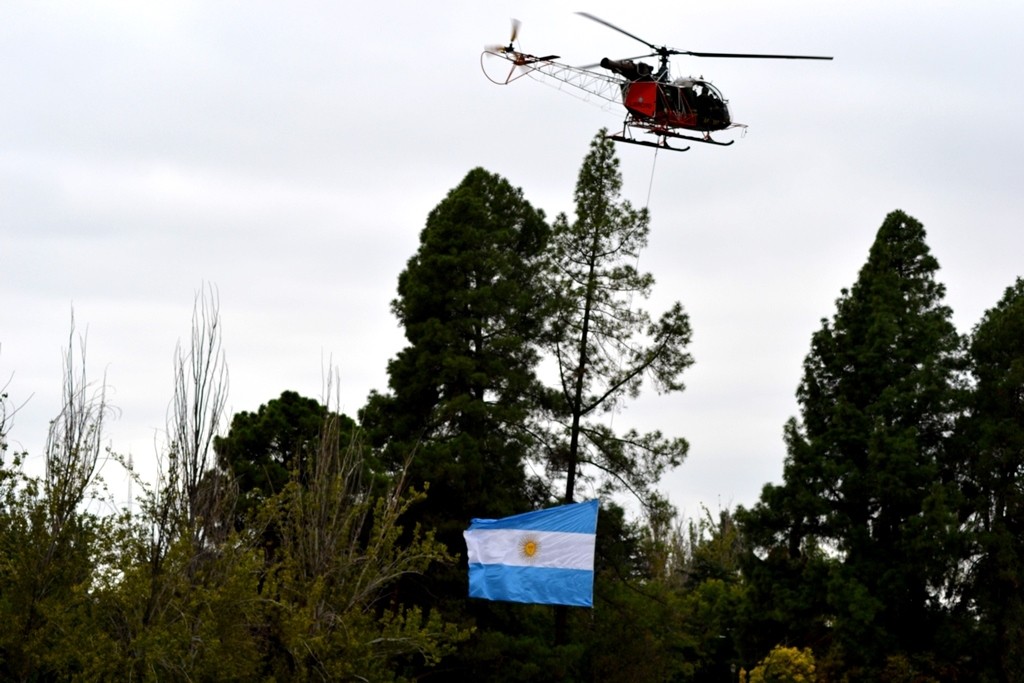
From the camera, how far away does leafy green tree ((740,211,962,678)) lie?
137 feet

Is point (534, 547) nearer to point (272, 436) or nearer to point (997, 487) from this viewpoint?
point (272, 436)

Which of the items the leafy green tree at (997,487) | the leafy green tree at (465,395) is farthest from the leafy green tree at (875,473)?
the leafy green tree at (465,395)

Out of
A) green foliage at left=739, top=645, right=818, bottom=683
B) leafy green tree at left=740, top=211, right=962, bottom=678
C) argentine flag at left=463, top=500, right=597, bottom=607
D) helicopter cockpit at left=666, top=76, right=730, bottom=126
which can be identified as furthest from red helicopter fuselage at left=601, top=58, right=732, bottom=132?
green foliage at left=739, top=645, right=818, bottom=683

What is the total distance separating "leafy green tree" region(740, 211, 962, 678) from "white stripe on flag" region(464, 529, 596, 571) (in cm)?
1213

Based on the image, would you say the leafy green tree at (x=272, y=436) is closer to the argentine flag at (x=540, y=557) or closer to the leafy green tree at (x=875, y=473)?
the argentine flag at (x=540, y=557)

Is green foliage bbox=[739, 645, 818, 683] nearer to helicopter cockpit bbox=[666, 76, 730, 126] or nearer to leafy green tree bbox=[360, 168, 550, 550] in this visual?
leafy green tree bbox=[360, 168, 550, 550]

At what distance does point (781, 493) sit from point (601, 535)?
20.4ft

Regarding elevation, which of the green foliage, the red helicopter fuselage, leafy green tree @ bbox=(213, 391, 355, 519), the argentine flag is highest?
the red helicopter fuselage

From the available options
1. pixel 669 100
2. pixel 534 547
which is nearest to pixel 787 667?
pixel 534 547

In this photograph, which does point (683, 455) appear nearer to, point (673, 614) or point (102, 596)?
point (673, 614)

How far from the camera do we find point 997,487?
41969mm

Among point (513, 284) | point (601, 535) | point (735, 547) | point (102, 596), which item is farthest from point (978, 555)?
point (735, 547)

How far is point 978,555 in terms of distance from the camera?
41.5m

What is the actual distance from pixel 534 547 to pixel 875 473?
45.2 feet
